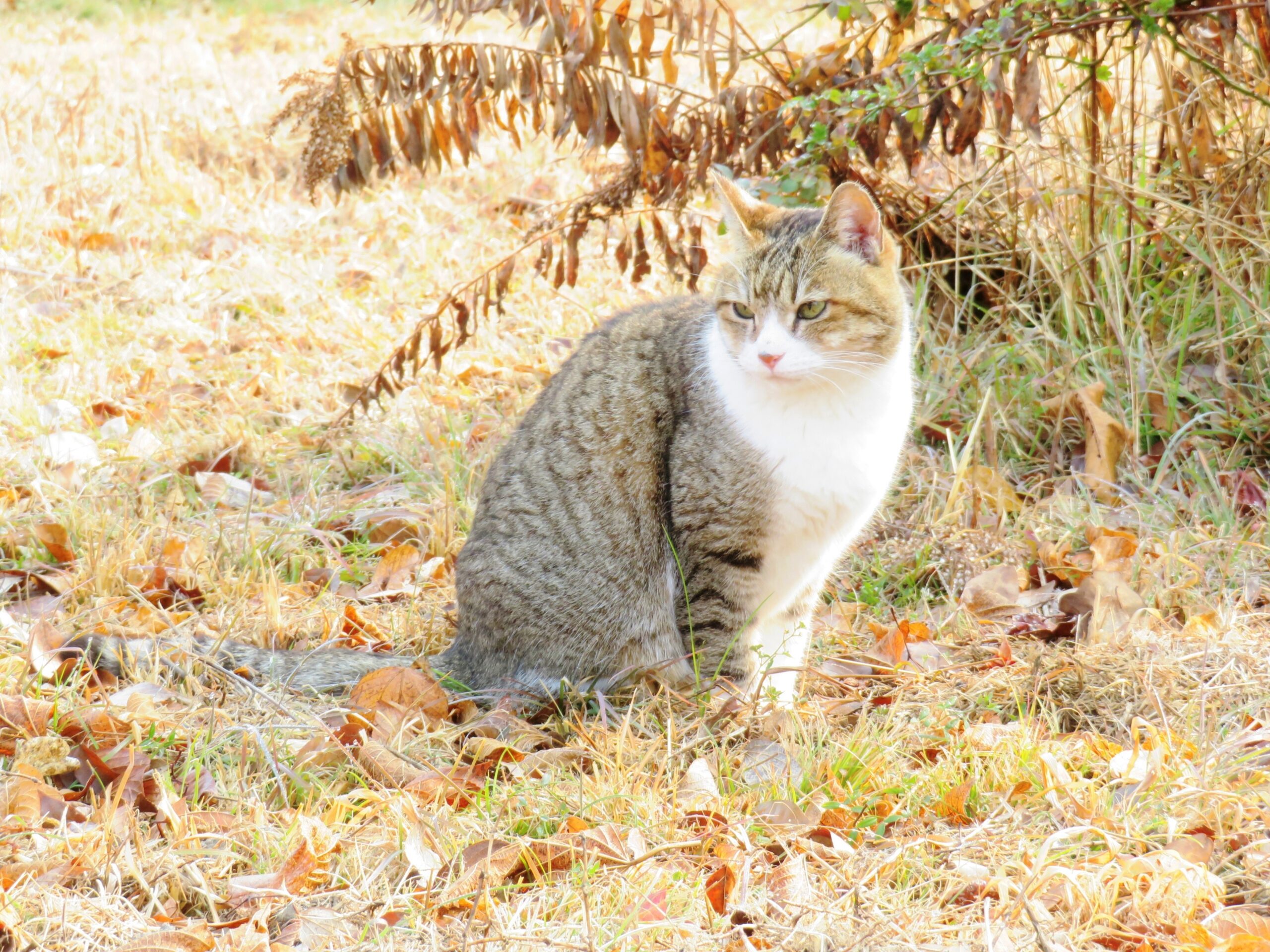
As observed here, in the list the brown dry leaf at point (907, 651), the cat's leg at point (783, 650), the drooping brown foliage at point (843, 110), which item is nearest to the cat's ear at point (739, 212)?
the drooping brown foliage at point (843, 110)

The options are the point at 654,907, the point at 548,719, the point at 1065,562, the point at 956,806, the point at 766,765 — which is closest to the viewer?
the point at 654,907

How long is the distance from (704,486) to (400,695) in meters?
0.90

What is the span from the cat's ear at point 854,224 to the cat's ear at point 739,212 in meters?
0.22

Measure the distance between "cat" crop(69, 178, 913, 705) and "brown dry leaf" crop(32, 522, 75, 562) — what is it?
2.64ft

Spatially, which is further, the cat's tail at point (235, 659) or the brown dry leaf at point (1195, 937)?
the cat's tail at point (235, 659)

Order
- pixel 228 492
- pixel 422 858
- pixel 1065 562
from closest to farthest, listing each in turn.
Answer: pixel 422 858 → pixel 1065 562 → pixel 228 492

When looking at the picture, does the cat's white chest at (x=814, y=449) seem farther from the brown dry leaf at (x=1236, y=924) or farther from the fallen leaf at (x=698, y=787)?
the brown dry leaf at (x=1236, y=924)

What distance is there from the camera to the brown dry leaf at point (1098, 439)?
12.2 ft

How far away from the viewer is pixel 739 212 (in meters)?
2.98

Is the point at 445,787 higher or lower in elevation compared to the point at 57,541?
lower

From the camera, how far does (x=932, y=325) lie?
4473 millimetres

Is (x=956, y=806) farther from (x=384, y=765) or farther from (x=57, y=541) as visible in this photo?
(x=57, y=541)

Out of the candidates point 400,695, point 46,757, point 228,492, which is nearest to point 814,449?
point 400,695

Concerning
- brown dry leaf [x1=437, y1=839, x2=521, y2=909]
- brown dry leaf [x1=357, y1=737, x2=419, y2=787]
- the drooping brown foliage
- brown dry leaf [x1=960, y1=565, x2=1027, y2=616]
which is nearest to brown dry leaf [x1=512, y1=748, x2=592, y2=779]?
brown dry leaf [x1=357, y1=737, x2=419, y2=787]
